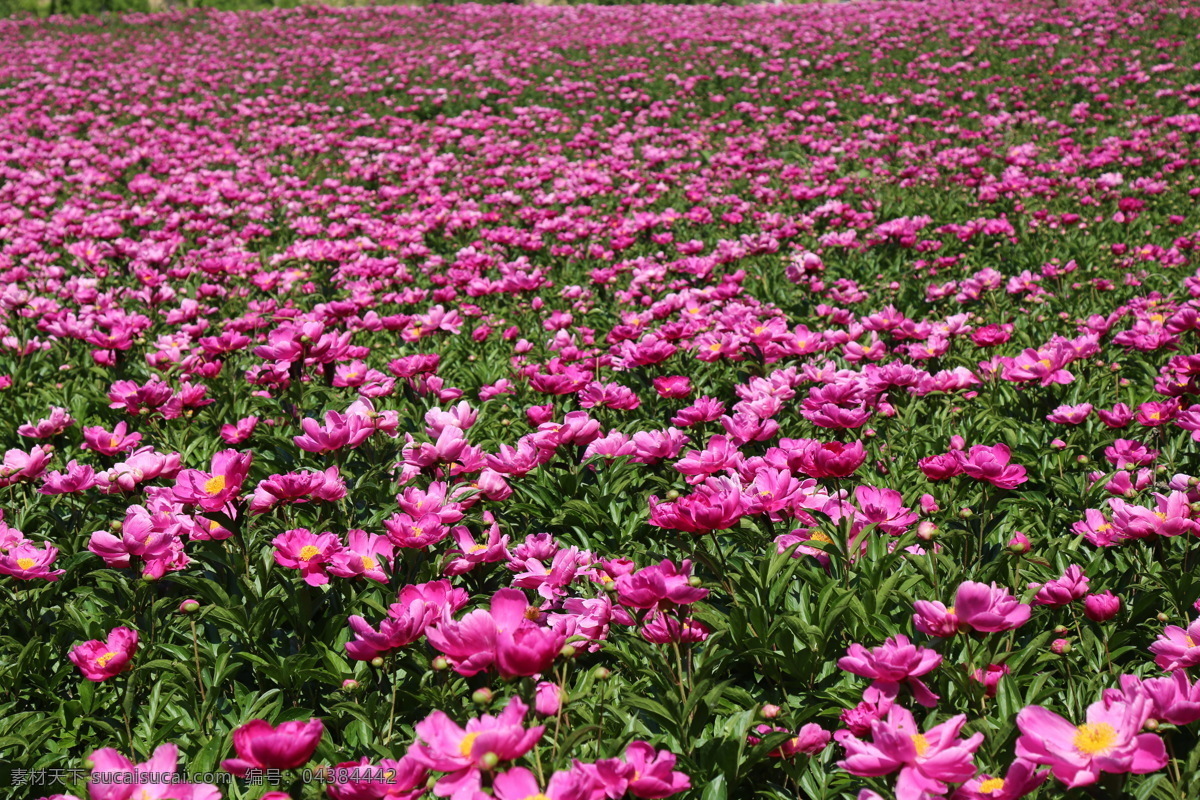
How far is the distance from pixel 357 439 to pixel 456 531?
457 mm

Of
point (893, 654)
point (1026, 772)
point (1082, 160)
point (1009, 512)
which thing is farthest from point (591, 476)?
point (1082, 160)

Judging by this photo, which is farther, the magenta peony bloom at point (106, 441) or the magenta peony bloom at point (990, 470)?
the magenta peony bloom at point (106, 441)

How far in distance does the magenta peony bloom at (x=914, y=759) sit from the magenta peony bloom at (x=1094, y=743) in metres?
0.09

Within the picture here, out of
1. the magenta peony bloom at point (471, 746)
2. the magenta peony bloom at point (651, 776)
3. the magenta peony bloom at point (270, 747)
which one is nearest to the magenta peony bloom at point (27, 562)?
the magenta peony bloom at point (270, 747)

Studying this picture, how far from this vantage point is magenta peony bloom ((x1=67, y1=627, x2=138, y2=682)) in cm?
214

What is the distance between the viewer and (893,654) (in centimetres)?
164

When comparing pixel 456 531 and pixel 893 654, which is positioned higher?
pixel 893 654

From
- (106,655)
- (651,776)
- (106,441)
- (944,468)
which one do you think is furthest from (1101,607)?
(106,441)

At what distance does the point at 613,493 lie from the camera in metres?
3.36

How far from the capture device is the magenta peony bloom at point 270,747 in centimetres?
141

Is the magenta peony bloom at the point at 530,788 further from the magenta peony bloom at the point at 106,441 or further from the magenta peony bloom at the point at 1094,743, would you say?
the magenta peony bloom at the point at 106,441

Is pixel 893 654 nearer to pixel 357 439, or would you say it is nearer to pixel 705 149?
pixel 357 439

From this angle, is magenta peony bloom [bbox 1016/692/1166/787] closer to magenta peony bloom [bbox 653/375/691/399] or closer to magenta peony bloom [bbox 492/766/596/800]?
magenta peony bloom [bbox 492/766/596/800]

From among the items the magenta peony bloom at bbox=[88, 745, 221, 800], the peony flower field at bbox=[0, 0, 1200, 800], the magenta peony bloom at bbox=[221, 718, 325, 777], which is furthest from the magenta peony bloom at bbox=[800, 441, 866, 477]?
the magenta peony bloom at bbox=[88, 745, 221, 800]
